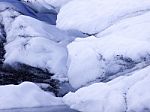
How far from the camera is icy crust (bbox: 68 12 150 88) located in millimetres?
11875

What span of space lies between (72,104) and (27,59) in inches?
145

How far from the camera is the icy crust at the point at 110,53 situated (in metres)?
11.9

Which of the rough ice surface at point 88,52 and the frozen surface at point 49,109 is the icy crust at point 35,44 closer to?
the rough ice surface at point 88,52

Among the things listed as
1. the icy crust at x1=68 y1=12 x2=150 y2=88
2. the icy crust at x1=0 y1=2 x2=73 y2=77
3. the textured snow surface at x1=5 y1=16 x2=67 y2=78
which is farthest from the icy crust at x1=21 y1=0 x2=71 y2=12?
the icy crust at x1=68 y1=12 x2=150 y2=88

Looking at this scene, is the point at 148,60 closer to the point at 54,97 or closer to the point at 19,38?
the point at 54,97

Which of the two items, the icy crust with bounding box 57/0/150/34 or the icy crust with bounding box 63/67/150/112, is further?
the icy crust with bounding box 57/0/150/34

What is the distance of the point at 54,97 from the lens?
11.3 m

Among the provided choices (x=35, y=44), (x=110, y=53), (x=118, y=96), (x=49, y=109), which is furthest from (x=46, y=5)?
(x=118, y=96)

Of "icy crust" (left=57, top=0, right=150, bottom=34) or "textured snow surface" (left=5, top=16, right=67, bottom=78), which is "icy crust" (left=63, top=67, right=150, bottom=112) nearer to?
"textured snow surface" (left=5, top=16, right=67, bottom=78)

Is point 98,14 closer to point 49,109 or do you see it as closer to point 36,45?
point 36,45

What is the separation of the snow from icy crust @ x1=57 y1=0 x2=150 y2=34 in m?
4.11

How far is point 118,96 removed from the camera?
991cm

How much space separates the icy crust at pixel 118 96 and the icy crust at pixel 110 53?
47.7 inches

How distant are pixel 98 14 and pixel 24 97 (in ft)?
17.0
